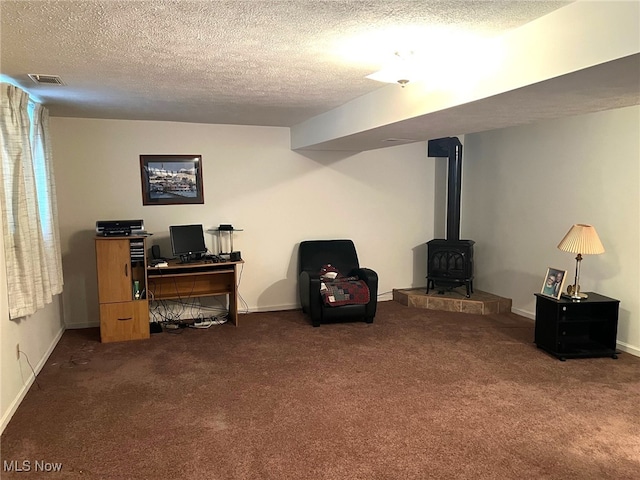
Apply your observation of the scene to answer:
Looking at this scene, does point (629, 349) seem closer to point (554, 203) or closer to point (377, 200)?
point (554, 203)

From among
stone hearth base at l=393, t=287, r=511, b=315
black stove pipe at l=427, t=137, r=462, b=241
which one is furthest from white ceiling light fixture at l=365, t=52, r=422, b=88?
stone hearth base at l=393, t=287, r=511, b=315

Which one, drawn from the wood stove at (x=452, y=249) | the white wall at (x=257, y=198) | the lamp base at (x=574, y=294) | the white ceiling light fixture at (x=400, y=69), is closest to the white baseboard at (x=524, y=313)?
the wood stove at (x=452, y=249)

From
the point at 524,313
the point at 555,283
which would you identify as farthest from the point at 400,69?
the point at 524,313

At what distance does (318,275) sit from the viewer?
511cm

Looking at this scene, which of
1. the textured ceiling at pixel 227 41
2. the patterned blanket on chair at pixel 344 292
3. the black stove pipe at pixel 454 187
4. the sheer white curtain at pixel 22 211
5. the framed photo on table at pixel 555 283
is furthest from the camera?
the black stove pipe at pixel 454 187

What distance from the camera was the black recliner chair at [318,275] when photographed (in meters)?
4.95

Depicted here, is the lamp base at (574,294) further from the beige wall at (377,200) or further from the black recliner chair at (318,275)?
the black recliner chair at (318,275)

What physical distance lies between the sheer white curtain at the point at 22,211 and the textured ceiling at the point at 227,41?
26 centimetres

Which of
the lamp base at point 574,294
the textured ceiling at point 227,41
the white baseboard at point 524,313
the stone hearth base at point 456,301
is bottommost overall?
the white baseboard at point 524,313

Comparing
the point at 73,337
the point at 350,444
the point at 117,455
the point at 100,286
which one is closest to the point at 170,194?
the point at 100,286

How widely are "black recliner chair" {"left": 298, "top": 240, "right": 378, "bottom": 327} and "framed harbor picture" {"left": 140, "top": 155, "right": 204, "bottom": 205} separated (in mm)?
1455

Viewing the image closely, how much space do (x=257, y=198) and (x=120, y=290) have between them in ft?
6.12

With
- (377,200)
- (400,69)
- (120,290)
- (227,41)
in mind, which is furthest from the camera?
(377,200)

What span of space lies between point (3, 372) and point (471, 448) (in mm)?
2915
